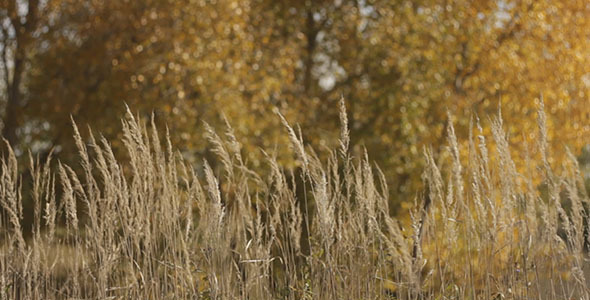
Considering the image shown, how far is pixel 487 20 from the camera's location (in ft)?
25.3

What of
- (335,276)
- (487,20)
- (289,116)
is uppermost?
(487,20)

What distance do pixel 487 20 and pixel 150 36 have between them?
3428 millimetres

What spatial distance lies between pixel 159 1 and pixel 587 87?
4.46 meters

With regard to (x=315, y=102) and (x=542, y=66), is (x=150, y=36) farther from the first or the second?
(x=542, y=66)

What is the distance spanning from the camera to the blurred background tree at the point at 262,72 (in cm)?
740

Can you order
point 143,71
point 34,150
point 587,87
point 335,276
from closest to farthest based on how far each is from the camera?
point 335,276 < point 143,71 < point 587,87 < point 34,150

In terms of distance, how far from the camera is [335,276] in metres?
2.85

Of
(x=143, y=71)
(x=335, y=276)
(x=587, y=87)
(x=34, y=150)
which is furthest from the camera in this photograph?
(x=34, y=150)

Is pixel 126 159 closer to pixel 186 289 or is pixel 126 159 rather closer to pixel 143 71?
pixel 143 71

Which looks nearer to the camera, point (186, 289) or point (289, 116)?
point (186, 289)

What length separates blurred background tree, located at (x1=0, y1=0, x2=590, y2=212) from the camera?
740 centimetres

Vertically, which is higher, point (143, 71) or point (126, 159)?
point (143, 71)

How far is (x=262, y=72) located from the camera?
8.12 metres

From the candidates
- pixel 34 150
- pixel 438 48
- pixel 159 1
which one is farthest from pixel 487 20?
pixel 34 150
